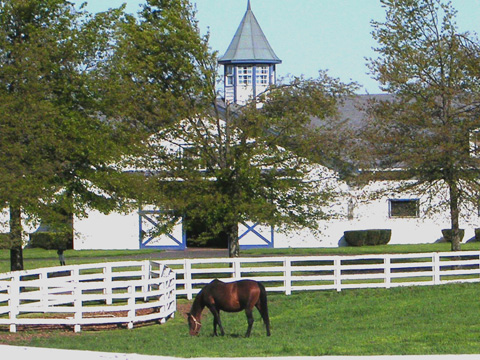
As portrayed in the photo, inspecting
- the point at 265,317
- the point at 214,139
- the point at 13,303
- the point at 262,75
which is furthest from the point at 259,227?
the point at 265,317

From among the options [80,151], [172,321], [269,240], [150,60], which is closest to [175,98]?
[150,60]

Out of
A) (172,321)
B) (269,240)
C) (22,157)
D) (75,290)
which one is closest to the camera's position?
(75,290)

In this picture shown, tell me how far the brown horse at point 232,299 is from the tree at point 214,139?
28.4 ft

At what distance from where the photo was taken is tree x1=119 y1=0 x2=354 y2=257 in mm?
24344

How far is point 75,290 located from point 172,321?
263 cm

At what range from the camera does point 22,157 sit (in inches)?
845

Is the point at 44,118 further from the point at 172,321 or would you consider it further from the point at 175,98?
the point at 172,321

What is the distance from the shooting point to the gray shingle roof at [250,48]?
1743 inches

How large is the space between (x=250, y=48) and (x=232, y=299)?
103 feet

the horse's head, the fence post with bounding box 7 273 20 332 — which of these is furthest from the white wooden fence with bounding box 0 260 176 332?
the horse's head

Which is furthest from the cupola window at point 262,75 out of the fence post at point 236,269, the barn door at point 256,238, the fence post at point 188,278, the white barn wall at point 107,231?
the fence post at point 188,278

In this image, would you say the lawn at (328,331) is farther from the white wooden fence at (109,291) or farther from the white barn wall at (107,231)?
the white barn wall at (107,231)

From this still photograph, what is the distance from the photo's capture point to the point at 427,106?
27.7m

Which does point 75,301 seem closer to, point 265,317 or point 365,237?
point 265,317
